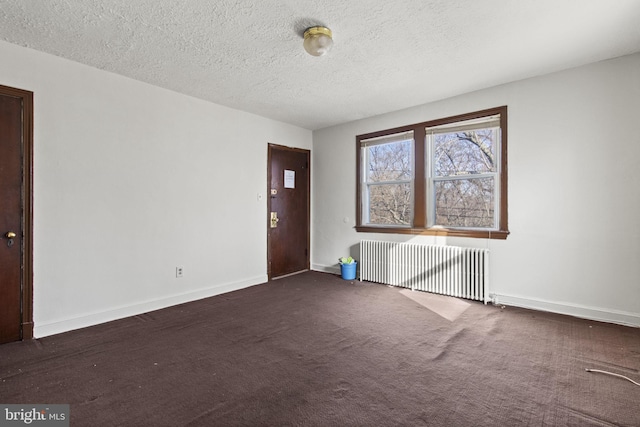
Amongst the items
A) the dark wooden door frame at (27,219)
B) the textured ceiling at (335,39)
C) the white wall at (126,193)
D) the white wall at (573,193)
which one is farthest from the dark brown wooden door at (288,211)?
the dark wooden door frame at (27,219)

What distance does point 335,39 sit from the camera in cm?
259

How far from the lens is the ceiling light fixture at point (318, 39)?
7.94ft

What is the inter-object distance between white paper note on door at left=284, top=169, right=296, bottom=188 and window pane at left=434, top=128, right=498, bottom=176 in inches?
92.4

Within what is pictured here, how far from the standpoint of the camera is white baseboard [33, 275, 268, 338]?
2.79m

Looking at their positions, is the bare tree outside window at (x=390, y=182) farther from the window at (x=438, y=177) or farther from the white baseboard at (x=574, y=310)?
the white baseboard at (x=574, y=310)

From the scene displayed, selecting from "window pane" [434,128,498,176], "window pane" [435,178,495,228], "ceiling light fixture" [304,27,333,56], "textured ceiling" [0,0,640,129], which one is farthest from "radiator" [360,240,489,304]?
"ceiling light fixture" [304,27,333,56]

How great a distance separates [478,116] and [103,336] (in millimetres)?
4730

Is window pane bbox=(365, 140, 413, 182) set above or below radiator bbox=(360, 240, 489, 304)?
above

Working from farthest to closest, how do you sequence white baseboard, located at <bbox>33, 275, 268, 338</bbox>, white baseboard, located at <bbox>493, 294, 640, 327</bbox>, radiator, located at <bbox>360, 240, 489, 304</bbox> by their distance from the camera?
radiator, located at <bbox>360, 240, 489, 304</bbox> < white baseboard, located at <bbox>493, 294, 640, 327</bbox> < white baseboard, located at <bbox>33, 275, 268, 338</bbox>

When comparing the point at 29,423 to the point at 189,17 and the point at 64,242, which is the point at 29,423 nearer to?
the point at 64,242

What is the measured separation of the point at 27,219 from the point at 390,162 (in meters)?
4.33

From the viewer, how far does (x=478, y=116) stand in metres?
3.79

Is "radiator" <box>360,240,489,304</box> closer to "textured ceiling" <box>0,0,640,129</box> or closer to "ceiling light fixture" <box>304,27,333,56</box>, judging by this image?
"textured ceiling" <box>0,0,640,129</box>

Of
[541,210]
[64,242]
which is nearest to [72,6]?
[64,242]
